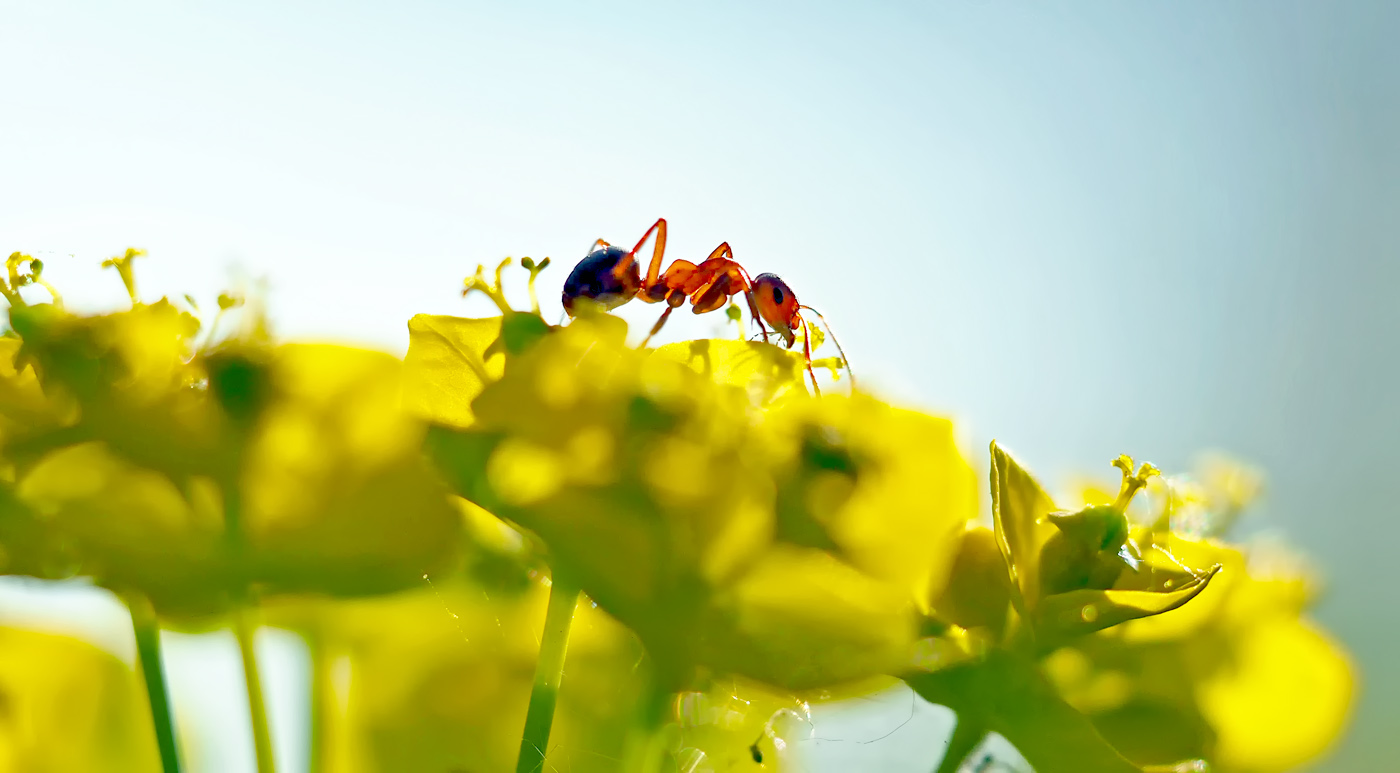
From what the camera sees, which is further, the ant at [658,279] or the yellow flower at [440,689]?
the ant at [658,279]

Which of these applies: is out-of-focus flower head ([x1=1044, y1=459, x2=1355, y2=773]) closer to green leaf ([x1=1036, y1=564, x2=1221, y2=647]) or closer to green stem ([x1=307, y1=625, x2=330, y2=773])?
green leaf ([x1=1036, y1=564, x2=1221, y2=647])

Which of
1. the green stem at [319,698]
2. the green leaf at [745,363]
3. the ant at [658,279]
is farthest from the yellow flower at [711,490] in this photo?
the ant at [658,279]

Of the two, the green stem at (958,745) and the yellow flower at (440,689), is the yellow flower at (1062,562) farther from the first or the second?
the yellow flower at (440,689)

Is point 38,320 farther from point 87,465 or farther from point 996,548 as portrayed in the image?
point 996,548

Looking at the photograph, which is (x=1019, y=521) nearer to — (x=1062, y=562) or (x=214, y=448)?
(x=1062, y=562)

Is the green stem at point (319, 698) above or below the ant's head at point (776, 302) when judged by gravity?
below

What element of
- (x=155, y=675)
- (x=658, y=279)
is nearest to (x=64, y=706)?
(x=155, y=675)
